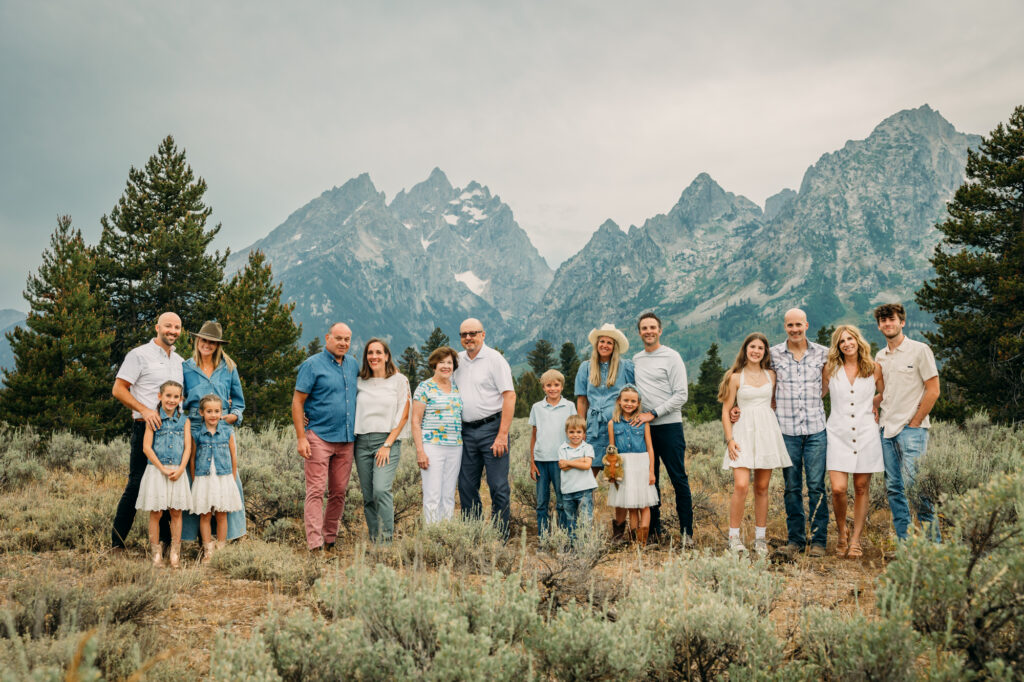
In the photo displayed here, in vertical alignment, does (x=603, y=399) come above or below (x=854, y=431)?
above

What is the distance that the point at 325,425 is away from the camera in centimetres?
542

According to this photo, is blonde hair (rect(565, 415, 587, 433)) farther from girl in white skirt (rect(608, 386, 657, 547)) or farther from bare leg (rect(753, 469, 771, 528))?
bare leg (rect(753, 469, 771, 528))

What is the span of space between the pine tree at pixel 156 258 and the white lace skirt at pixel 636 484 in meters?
17.5

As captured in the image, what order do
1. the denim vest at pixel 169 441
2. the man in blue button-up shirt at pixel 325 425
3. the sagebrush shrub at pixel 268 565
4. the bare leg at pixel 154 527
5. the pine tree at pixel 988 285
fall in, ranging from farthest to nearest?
the pine tree at pixel 988 285 → the man in blue button-up shirt at pixel 325 425 → the denim vest at pixel 169 441 → the bare leg at pixel 154 527 → the sagebrush shrub at pixel 268 565

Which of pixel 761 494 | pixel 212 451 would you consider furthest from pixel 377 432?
pixel 761 494

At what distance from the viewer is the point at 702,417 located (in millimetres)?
38344

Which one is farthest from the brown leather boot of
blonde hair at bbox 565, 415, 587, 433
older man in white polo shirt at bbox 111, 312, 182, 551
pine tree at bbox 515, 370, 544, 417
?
pine tree at bbox 515, 370, 544, 417

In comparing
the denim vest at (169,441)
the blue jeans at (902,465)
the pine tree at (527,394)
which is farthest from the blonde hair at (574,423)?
the pine tree at (527,394)

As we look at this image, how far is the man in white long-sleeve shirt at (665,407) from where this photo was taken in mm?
5711

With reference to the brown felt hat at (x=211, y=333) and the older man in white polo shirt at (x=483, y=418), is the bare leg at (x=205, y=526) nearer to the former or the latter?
the brown felt hat at (x=211, y=333)

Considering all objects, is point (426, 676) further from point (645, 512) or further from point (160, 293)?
point (160, 293)

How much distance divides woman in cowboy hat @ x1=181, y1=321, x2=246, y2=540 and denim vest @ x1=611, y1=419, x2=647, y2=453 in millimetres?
3568

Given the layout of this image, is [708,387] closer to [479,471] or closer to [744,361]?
[744,361]

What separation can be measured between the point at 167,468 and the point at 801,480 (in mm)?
5727
